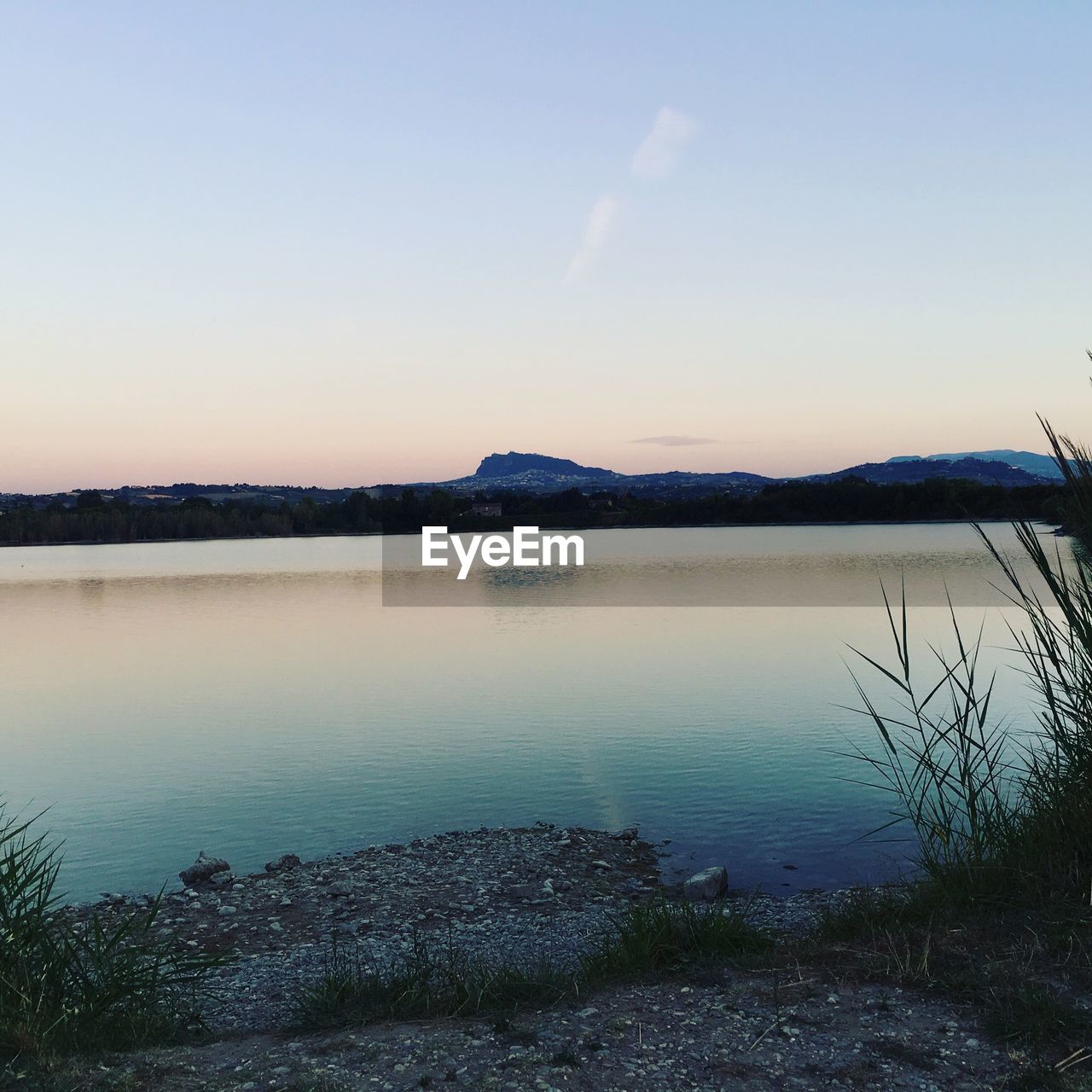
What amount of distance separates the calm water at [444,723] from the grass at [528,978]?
4702 millimetres

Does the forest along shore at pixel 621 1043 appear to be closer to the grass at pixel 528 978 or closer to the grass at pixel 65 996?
the grass at pixel 528 978

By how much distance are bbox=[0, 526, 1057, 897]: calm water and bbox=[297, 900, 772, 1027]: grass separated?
470cm

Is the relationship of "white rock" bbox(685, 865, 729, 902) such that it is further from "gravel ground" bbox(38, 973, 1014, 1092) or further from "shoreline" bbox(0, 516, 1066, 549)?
"shoreline" bbox(0, 516, 1066, 549)

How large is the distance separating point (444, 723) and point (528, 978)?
1521 cm

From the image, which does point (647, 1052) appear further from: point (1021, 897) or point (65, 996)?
point (65, 996)

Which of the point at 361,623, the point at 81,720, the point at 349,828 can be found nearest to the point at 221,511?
the point at 361,623

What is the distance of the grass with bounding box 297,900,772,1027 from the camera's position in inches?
232

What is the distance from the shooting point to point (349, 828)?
13836 mm

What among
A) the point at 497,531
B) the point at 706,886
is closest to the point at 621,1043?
the point at 706,886

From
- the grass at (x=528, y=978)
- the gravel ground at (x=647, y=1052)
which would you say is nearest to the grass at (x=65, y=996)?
the gravel ground at (x=647, y=1052)

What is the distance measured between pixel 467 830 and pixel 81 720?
14541 millimetres

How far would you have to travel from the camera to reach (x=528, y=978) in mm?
6246

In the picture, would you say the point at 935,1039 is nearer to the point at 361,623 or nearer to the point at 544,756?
the point at 544,756

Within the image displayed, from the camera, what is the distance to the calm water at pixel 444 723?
13.7 meters
